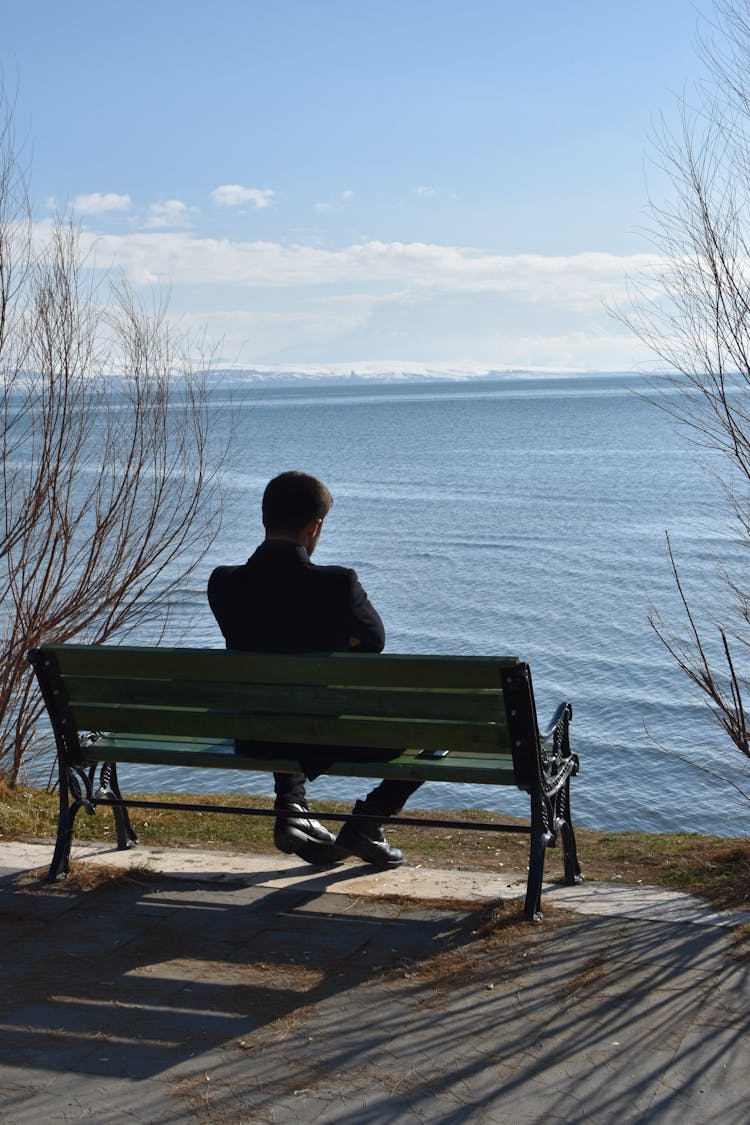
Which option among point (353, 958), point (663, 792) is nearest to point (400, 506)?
point (663, 792)

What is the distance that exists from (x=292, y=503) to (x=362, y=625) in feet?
1.74

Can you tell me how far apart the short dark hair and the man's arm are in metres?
0.30

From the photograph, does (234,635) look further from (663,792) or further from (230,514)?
(230,514)

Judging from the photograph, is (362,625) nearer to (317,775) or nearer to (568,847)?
(317,775)

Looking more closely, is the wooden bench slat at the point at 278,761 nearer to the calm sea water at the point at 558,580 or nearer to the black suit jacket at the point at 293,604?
the black suit jacket at the point at 293,604

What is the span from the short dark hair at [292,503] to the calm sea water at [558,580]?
2.83 metres

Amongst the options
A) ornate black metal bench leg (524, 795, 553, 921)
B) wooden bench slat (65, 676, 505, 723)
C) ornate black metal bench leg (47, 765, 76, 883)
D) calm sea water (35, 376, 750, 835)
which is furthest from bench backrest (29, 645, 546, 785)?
calm sea water (35, 376, 750, 835)

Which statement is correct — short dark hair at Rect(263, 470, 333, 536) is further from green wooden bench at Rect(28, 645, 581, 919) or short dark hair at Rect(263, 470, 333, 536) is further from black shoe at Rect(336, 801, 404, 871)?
black shoe at Rect(336, 801, 404, 871)

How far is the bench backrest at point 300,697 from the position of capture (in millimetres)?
4066

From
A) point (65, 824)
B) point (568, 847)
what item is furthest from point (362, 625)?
point (65, 824)

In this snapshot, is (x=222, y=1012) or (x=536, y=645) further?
(x=536, y=645)

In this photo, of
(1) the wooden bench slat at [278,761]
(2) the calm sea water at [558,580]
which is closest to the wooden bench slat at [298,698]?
(1) the wooden bench slat at [278,761]

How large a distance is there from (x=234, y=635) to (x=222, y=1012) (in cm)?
150

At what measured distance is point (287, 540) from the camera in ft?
14.8
